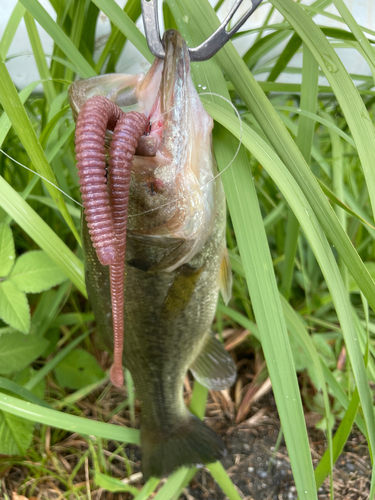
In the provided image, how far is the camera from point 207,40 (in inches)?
20.9

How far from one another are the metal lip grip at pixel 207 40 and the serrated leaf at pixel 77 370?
3.14ft

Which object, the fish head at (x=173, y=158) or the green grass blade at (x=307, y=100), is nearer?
the fish head at (x=173, y=158)

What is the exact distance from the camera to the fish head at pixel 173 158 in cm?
53

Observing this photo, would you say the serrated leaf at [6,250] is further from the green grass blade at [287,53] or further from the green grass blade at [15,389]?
the green grass blade at [287,53]

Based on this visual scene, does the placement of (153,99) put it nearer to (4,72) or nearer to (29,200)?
(4,72)

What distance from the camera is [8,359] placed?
967 millimetres

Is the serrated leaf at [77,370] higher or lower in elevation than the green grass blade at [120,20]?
lower

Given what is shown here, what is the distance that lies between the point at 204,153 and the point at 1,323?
860 mm

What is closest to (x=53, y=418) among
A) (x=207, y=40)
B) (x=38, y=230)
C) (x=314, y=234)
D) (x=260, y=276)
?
(x=38, y=230)

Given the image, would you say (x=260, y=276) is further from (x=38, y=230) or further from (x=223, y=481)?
(x=223, y=481)

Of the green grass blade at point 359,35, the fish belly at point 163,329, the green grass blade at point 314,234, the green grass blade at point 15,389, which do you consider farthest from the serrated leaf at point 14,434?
the green grass blade at point 359,35

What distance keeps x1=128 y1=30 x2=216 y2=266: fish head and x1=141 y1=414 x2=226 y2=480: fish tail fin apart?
61 centimetres

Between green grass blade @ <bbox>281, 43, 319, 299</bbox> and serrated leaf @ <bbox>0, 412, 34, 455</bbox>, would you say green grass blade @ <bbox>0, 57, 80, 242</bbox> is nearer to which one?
green grass blade @ <bbox>281, 43, 319, 299</bbox>

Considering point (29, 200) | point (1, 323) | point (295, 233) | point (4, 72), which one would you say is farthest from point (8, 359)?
point (295, 233)
